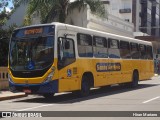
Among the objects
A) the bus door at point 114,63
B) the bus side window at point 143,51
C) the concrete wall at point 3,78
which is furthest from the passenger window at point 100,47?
the concrete wall at point 3,78

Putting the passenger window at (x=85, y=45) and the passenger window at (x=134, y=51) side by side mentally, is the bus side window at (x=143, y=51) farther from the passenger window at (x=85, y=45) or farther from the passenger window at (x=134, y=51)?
the passenger window at (x=85, y=45)

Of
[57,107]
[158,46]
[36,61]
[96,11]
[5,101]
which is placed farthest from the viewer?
[158,46]

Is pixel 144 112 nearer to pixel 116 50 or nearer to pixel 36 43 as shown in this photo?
pixel 36 43

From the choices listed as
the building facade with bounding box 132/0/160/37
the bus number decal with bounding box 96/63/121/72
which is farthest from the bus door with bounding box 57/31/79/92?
the building facade with bounding box 132/0/160/37

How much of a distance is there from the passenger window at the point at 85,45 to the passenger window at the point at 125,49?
3991 mm

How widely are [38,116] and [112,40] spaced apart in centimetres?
975

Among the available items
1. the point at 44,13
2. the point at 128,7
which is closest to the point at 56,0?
the point at 44,13

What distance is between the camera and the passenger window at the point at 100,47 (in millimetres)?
18908

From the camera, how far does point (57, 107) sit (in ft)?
47.0

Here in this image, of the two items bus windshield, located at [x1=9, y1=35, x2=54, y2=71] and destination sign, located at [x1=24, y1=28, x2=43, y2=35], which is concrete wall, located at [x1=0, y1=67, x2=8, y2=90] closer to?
bus windshield, located at [x1=9, y1=35, x2=54, y2=71]

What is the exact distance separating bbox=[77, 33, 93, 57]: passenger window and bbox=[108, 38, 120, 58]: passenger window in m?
2.23

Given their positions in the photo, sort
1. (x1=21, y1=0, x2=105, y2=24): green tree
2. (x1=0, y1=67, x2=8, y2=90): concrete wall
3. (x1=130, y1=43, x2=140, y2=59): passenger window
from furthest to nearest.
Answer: (x1=21, y1=0, x2=105, y2=24): green tree, (x1=130, y1=43, x2=140, y2=59): passenger window, (x1=0, y1=67, x2=8, y2=90): concrete wall

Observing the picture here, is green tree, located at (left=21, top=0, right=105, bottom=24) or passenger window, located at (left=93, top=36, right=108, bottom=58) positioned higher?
green tree, located at (left=21, top=0, right=105, bottom=24)

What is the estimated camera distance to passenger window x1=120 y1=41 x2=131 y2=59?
2210cm
